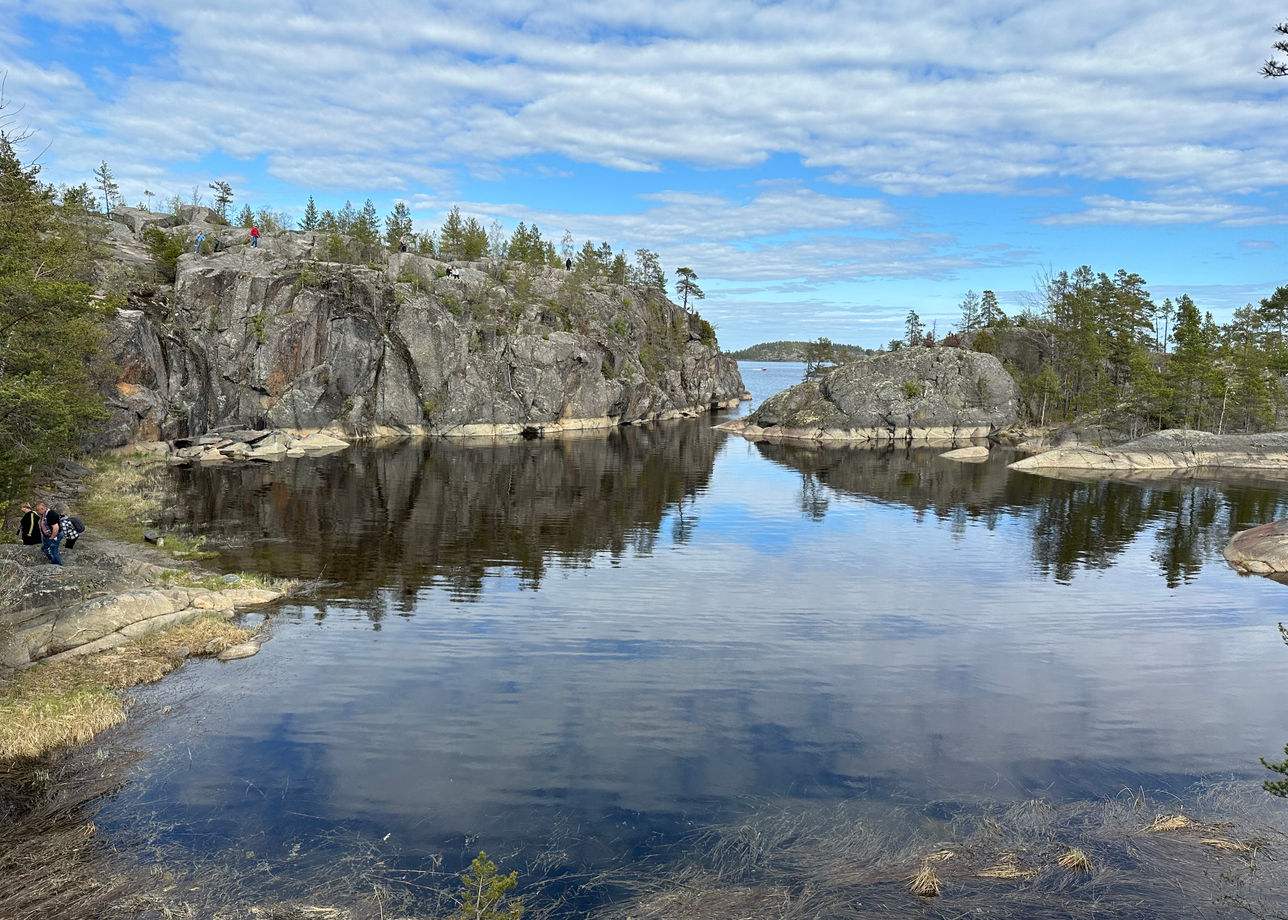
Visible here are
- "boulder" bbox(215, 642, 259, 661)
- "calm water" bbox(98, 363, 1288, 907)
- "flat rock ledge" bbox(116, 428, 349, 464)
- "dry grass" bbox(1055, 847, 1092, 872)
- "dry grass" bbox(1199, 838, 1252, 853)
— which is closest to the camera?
"dry grass" bbox(1055, 847, 1092, 872)

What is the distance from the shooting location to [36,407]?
28234 millimetres

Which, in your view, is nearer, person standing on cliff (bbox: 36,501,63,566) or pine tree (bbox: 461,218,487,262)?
person standing on cliff (bbox: 36,501,63,566)

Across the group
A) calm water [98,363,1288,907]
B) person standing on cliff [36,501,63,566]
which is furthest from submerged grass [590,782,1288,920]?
person standing on cliff [36,501,63,566]

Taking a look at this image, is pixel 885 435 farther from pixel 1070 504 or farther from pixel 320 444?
pixel 320 444

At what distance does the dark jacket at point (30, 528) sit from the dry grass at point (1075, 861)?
32563 mm

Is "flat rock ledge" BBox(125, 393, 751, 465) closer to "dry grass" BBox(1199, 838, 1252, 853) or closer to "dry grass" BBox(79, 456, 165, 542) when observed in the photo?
"dry grass" BBox(79, 456, 165, 542)

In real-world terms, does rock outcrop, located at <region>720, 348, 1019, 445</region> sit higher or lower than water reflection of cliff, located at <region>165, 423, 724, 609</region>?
higher

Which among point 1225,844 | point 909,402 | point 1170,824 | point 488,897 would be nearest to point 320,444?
point 909,402

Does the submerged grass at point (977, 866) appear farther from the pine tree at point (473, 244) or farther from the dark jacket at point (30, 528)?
the pine tree at point (473, 244)

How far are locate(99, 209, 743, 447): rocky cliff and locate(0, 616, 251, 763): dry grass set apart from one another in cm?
5064

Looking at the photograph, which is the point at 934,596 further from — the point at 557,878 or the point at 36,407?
the point at 36,407

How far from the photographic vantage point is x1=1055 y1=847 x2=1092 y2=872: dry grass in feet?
46.6

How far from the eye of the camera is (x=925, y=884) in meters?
13.5

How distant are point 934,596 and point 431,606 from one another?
22.6 metres
